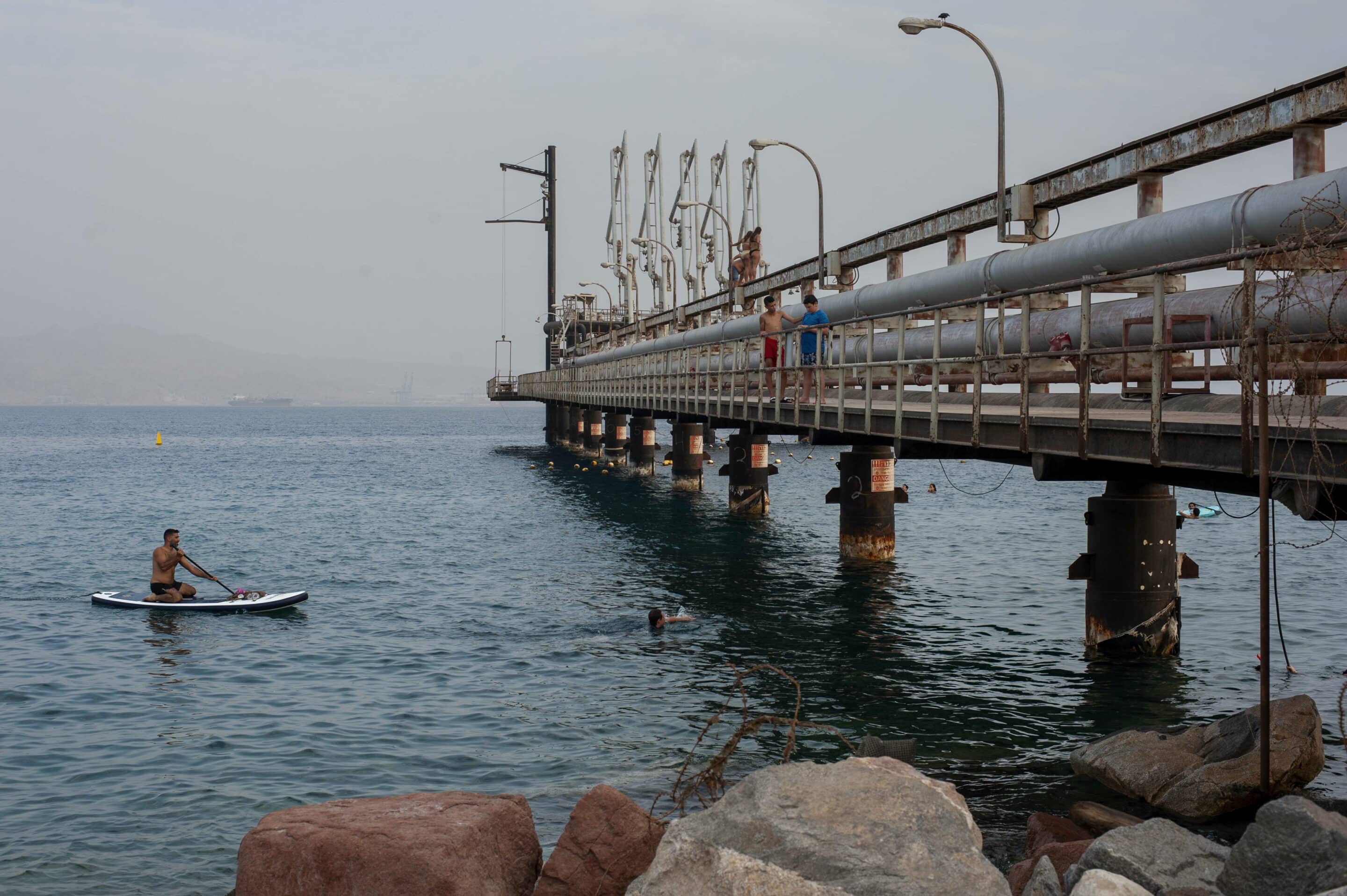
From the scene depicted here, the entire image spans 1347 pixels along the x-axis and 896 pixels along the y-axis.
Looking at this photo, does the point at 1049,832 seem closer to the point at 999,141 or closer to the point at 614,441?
the point at 999,141

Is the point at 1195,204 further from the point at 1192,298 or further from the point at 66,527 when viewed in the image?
the point at 66,527

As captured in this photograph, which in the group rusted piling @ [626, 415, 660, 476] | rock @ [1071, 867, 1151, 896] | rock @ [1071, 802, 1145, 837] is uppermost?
rusted piling @ [626, 415, 660, 476]

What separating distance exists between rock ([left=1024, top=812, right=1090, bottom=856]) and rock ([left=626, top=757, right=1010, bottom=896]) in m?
1.87

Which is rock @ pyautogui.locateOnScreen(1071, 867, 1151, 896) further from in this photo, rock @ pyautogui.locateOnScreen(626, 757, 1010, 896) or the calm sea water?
the calm sea water

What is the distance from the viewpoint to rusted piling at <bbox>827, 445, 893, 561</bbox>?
26344 millimetres

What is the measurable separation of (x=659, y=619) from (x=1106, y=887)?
558 inches

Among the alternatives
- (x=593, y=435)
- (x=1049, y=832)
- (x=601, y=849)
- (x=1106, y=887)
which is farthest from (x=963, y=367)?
(x=593, y=435)

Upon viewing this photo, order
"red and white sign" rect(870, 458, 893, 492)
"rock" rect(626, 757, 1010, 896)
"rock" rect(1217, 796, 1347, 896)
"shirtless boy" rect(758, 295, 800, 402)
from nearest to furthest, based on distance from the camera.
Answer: "rock" rect(626, 757, 1010, 896)
"rock" rect(1217, 796, 1347, 896)
"shirtless boy" rect(758, 295, 800, 402)
"red and white sign" rect(870, 458, 893, 492)

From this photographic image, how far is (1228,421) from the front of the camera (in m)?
10.2

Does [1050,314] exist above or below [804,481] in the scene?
above


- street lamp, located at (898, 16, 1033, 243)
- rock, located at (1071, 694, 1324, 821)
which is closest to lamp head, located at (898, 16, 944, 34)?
street lamp, located at (898, 16, 1033, 243)

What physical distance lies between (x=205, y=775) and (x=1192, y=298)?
11076 millimetres

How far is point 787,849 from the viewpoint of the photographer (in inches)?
253

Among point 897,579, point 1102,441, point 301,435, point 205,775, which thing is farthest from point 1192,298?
point 301,435
